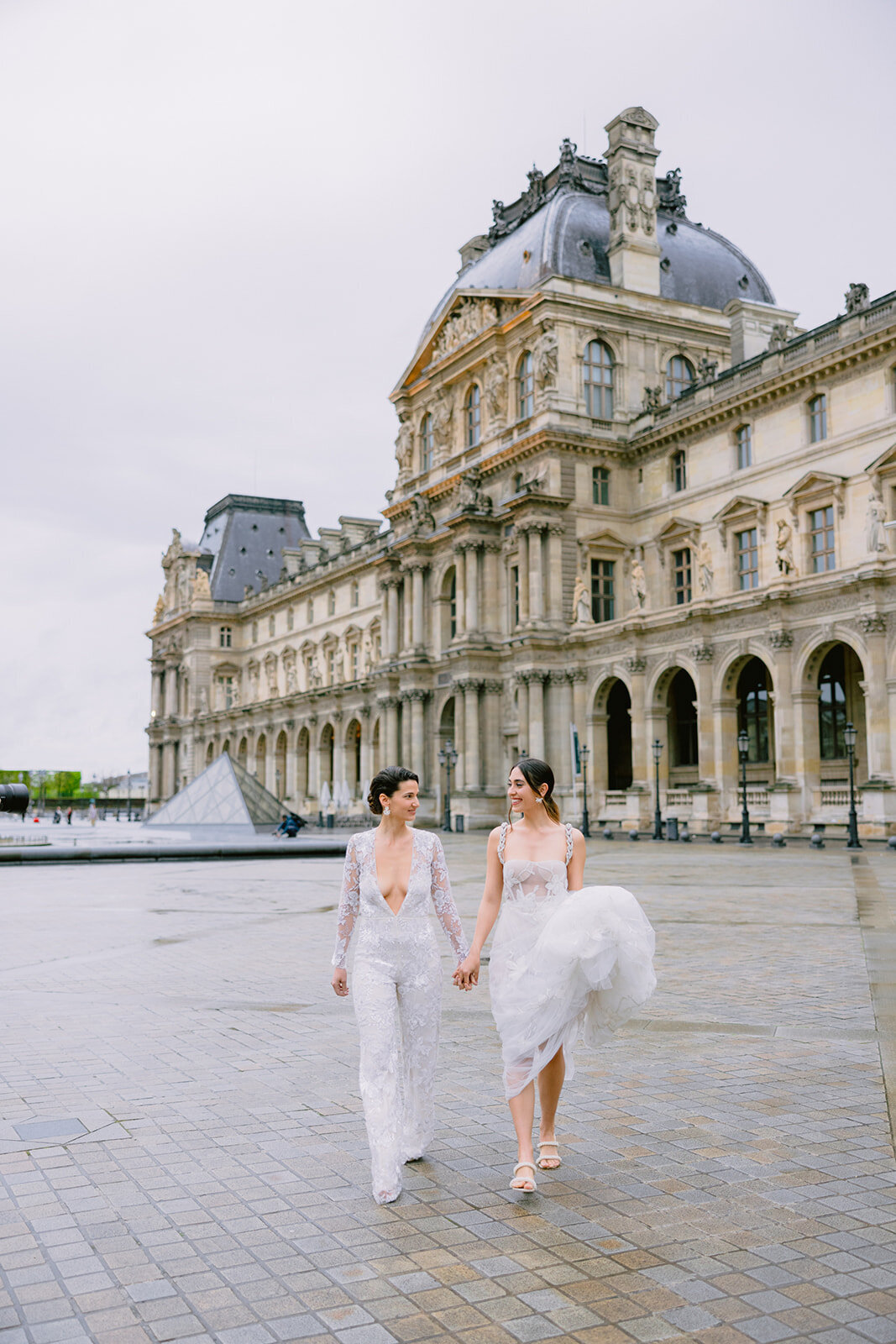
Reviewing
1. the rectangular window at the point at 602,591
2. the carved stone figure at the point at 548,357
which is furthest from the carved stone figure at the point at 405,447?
the rectangular window at the point at 602,591

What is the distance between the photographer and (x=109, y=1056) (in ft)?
26.3

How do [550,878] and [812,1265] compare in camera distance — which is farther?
[550,878]

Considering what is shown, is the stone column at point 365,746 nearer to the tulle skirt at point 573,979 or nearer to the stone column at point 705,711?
the stone column at point 705,711

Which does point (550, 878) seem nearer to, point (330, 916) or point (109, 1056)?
point (109, 1056)

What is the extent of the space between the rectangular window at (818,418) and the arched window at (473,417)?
18684 millimetres

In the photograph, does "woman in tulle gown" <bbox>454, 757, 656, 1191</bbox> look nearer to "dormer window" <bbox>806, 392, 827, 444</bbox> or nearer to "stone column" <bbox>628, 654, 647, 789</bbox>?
"dormer window" <bbox>806, 392, 827, 444</bbox>

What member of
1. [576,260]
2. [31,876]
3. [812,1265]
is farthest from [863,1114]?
[576,260]

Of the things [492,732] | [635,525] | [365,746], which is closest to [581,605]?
[635,525]

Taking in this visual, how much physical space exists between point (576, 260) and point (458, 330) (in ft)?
22.4

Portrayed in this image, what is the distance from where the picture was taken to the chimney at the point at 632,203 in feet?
176

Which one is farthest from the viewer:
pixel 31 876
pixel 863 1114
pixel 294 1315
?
pixel 31 876

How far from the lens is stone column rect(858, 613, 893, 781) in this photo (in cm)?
3412

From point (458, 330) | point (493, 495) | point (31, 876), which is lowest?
point (31, 876)

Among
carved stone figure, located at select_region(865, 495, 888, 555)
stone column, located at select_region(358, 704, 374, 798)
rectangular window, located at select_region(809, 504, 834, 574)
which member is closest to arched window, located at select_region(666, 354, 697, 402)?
rectangular window, located at select_region(809, 504, 834, 574)
